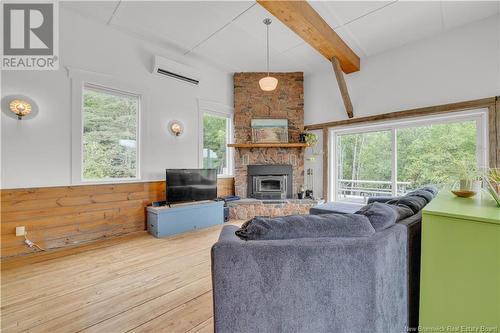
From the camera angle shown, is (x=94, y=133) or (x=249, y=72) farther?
(x=249, y=72)

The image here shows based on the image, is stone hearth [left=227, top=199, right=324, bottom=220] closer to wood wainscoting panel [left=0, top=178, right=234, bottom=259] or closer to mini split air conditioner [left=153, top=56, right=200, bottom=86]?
wood wainscoting panel [left=0, top=178, right=234, bottom=259]

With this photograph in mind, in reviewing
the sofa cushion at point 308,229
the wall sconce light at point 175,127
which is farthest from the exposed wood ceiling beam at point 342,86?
the sofa cushion at point 308,229

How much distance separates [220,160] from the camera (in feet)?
16.0

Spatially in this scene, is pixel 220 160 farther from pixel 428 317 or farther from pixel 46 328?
pixel 428 317

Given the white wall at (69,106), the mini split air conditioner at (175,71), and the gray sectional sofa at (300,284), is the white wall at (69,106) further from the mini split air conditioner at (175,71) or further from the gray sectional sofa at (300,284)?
the gray sectional sofa at (300,284)

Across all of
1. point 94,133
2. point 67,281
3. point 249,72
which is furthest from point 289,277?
point 249,72

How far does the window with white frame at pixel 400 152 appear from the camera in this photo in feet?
10.7

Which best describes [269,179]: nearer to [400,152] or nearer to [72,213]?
[400,152]

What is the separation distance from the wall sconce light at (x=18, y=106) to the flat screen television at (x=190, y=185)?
5.85 ft

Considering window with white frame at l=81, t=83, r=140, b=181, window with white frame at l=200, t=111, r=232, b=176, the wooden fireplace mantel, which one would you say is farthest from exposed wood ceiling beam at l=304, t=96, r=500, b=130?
window with white frame at l=81, t=83, r=140, b=181

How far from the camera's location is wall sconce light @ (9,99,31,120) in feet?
8.46

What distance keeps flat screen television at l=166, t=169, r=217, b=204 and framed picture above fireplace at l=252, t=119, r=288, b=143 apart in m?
1.32

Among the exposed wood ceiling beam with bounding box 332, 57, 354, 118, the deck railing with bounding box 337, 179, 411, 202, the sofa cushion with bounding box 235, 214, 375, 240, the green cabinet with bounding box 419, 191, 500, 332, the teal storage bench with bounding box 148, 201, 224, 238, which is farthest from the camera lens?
the deck railing with bounding box 337, 179, 411, 202

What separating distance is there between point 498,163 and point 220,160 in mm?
4354
